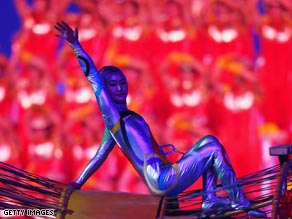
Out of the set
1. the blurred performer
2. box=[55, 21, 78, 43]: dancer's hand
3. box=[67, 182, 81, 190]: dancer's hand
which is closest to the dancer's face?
the blurred performer

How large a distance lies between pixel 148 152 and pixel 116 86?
23cm

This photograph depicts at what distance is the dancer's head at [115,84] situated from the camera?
183 cm

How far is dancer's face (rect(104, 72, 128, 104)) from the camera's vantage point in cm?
183

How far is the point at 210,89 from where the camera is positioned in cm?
398

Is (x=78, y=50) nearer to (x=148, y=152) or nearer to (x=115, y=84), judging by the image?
(x=115, y=84)

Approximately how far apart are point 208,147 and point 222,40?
2.34 metres

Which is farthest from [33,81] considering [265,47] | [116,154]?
[265,47]

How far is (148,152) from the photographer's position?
1781 millimetres

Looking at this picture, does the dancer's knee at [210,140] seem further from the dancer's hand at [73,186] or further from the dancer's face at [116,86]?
the dancer's hand at [73,186]

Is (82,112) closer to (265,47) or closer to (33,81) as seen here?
(33,81)

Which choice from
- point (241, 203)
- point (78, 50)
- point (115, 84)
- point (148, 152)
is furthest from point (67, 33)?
point (241, 203)

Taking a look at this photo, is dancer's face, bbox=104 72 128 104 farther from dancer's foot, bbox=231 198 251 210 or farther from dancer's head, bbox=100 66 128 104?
dancer's foot, bbox=231 198 251 210

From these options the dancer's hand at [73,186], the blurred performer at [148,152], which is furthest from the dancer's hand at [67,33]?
the dancer's hand at [73,186]

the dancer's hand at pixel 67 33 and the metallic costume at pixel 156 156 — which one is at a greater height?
the dancer's hand at pixel 67 33
